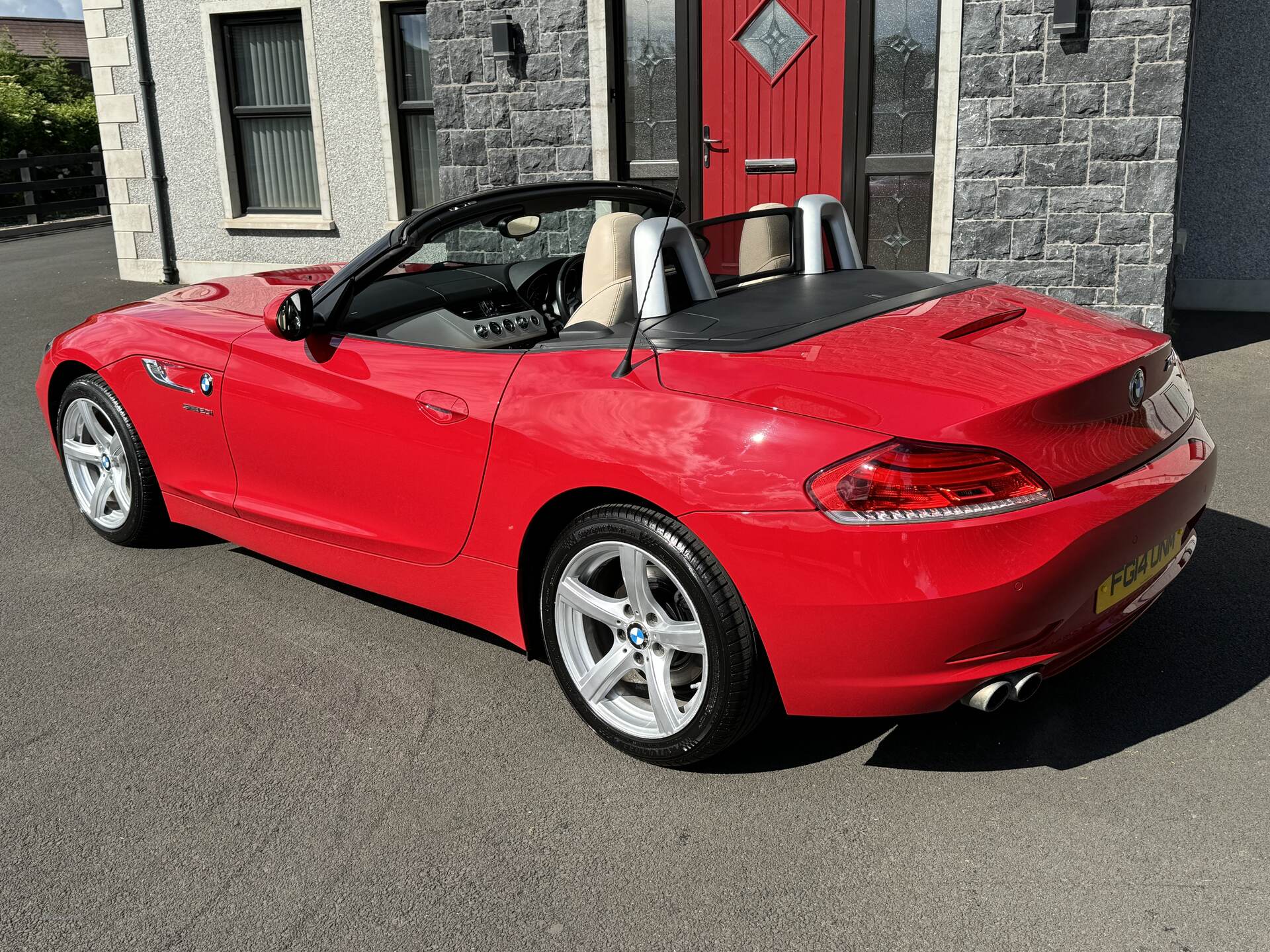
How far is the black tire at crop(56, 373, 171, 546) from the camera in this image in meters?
4.54

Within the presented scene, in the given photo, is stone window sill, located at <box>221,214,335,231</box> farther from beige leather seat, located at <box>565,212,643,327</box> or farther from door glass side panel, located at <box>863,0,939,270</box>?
beige leather seat, located at <box>565,212,643,327</box>

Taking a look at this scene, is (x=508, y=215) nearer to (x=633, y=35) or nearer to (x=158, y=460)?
(x=158, y=460)

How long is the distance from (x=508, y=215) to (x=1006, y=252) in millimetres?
5073

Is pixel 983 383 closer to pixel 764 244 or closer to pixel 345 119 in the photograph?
pixel 764 244

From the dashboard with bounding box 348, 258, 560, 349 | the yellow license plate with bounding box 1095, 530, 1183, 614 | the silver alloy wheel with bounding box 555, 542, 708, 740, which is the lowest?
the silver alloy wheel with bounding box 555, 542, 708, 740

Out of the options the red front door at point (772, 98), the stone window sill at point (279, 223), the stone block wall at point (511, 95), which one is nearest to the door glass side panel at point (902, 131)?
the red front door at point (772, 98)

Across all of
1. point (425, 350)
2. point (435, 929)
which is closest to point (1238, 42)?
point (425, 350)

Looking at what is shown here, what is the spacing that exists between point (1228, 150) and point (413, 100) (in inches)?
287

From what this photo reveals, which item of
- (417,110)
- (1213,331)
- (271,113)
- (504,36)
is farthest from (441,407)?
(271,113)

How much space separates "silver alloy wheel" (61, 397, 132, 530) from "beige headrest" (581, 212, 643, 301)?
88.2 inches

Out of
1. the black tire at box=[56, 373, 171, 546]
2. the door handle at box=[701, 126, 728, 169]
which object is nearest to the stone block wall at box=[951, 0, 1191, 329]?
the door handle at box=[701, 126, 728, 169]

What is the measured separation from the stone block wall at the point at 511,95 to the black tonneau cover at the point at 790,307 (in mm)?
5952

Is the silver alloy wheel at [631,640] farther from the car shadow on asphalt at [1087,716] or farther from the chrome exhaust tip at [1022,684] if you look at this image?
the chrome exhaust tip at [1022,684]

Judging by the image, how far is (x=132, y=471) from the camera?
4.60 metres
